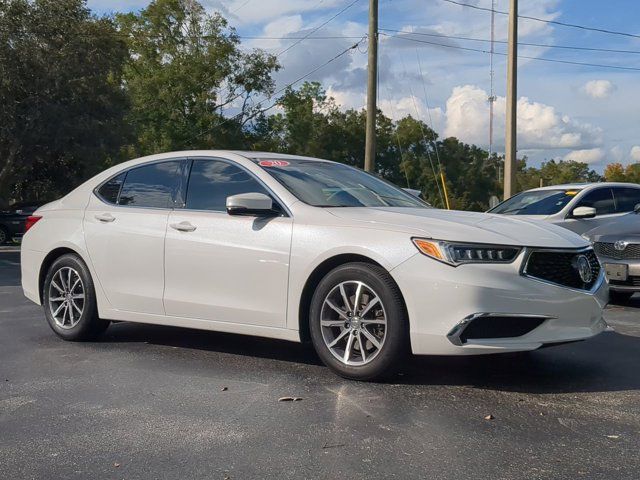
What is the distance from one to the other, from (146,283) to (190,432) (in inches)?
87.5

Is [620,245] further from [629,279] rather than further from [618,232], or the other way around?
[629,279]

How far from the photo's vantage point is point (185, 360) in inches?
229

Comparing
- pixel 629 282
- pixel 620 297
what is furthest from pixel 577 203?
pixel 629 282

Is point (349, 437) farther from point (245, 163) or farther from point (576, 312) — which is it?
point (245, 163)

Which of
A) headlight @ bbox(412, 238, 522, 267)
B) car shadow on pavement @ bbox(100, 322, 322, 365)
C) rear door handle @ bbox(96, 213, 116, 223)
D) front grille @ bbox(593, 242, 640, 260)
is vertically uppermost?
rear door handle @ bbox(96, 213, 116, 223)

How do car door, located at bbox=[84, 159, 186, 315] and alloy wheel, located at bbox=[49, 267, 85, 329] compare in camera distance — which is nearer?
car door, located at bbox=[84, 159, 186, 315]

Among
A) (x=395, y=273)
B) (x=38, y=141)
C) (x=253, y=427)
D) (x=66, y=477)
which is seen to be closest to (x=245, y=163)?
(x=395, y=273)

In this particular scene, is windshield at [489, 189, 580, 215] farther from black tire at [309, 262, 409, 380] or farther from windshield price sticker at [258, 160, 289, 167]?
black tire at [309, 262, 409, 380]

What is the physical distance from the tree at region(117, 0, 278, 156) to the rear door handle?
116ft

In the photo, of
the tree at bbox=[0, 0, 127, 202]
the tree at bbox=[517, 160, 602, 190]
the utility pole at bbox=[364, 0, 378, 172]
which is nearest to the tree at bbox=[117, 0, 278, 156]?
the tree at bbox=[0, 0, 127, 202]

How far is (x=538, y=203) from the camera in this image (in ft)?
37.1

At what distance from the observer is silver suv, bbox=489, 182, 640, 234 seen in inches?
423

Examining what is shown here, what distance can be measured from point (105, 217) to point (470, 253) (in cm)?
323

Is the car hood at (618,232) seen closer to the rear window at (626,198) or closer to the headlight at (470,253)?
the rear window at (626,198)
